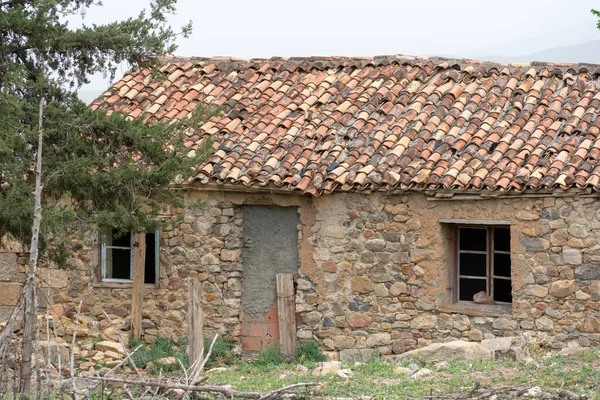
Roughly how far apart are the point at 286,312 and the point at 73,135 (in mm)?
3541

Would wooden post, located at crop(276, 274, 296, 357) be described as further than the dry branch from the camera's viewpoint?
Yes

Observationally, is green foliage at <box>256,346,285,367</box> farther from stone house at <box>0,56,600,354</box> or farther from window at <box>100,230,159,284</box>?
window at <box>100,230,159,284</box>

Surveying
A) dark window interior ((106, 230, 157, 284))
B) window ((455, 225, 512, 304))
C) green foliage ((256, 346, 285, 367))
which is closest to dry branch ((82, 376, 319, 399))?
green foliage ((256, 346, 285, 367))

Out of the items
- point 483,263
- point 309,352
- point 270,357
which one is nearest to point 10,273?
point 270,357

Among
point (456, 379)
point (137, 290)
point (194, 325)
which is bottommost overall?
point (456, 379)

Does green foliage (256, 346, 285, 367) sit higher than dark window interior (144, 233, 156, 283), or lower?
lower

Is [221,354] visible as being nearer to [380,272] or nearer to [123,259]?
[123,259]

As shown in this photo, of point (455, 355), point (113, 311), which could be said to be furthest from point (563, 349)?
point (113, 311)

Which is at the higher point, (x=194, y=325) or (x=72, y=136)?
(x=72, y=136)

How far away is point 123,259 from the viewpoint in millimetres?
13352

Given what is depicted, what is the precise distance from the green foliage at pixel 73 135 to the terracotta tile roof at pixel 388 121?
3.09 ft

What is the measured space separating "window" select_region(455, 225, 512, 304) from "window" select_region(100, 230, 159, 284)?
4.04 meters

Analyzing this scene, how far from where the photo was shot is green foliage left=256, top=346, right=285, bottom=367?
11727mm

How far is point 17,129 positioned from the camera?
972 centimetres
